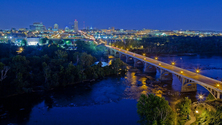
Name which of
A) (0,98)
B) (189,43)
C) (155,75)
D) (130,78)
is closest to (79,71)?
(130,78)

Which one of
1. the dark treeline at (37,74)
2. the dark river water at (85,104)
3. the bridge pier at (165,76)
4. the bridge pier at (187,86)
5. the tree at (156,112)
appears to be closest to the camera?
the tree at (156,112)

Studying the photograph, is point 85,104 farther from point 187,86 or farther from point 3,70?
point 187,86

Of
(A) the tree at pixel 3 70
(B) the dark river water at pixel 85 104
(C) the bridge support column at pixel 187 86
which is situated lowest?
(B) the dark river water at pixel 85 104

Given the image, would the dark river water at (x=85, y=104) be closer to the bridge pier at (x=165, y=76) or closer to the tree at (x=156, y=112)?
the bridge pier at (x=165, y=76)

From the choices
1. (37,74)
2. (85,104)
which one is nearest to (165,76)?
(85,104)

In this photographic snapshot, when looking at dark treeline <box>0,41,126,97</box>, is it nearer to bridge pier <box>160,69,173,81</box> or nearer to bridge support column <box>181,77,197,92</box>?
bridge pier <box>160,69,173,81</box>

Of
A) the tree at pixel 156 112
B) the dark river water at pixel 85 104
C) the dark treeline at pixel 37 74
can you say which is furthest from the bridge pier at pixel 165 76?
the tree at pixel 156 112
